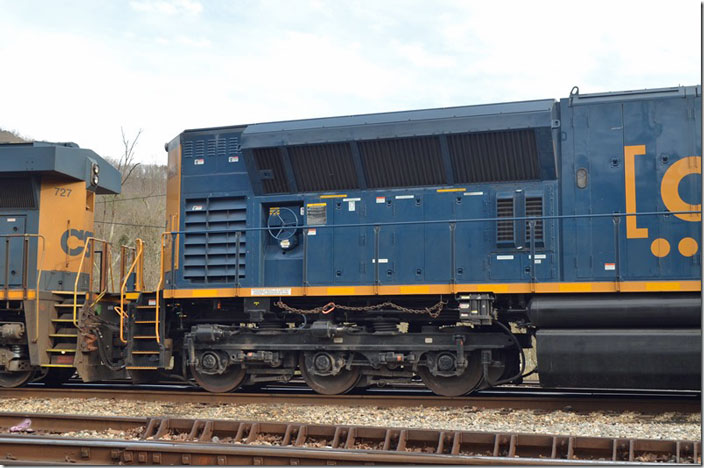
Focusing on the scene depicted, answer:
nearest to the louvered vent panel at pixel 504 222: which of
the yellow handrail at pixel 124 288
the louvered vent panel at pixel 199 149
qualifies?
the louvered vent panel at pixel 199 149

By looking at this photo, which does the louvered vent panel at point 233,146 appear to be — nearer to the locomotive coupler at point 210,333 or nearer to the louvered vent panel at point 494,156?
the locomotive coupler at point 210,333

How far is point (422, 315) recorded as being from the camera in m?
9.75

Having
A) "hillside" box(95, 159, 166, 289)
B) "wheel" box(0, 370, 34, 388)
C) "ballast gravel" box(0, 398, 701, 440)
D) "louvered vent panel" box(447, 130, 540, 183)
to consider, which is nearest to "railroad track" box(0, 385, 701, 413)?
"ballast gravel" box(0, 398, 701, 440)

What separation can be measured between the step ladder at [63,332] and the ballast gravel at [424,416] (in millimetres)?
689

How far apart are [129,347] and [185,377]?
943mm

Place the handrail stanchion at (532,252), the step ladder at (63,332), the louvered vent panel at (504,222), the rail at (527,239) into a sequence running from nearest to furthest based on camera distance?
the rail at (527,239) < the handrail stanchion at (532,252) < the louvered vent panel at (504,222) < the step ladder at (63,332)

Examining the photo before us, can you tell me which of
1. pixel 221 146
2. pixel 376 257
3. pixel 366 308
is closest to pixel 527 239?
pixel 376 257

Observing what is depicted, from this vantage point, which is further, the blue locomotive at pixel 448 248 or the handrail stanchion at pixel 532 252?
the handrail stanchion at pixel 532 252

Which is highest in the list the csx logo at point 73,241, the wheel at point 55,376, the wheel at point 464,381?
the csx logo at point 73,241

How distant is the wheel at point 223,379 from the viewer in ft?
33.1

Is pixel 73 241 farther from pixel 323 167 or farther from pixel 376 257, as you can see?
pixel 376 257

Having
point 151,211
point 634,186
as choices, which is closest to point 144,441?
point 634,186

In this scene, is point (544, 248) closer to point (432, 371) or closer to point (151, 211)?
point (432, 371)

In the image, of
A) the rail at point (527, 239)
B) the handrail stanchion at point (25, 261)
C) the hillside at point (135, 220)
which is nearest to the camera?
the rail at point (527, 239)
